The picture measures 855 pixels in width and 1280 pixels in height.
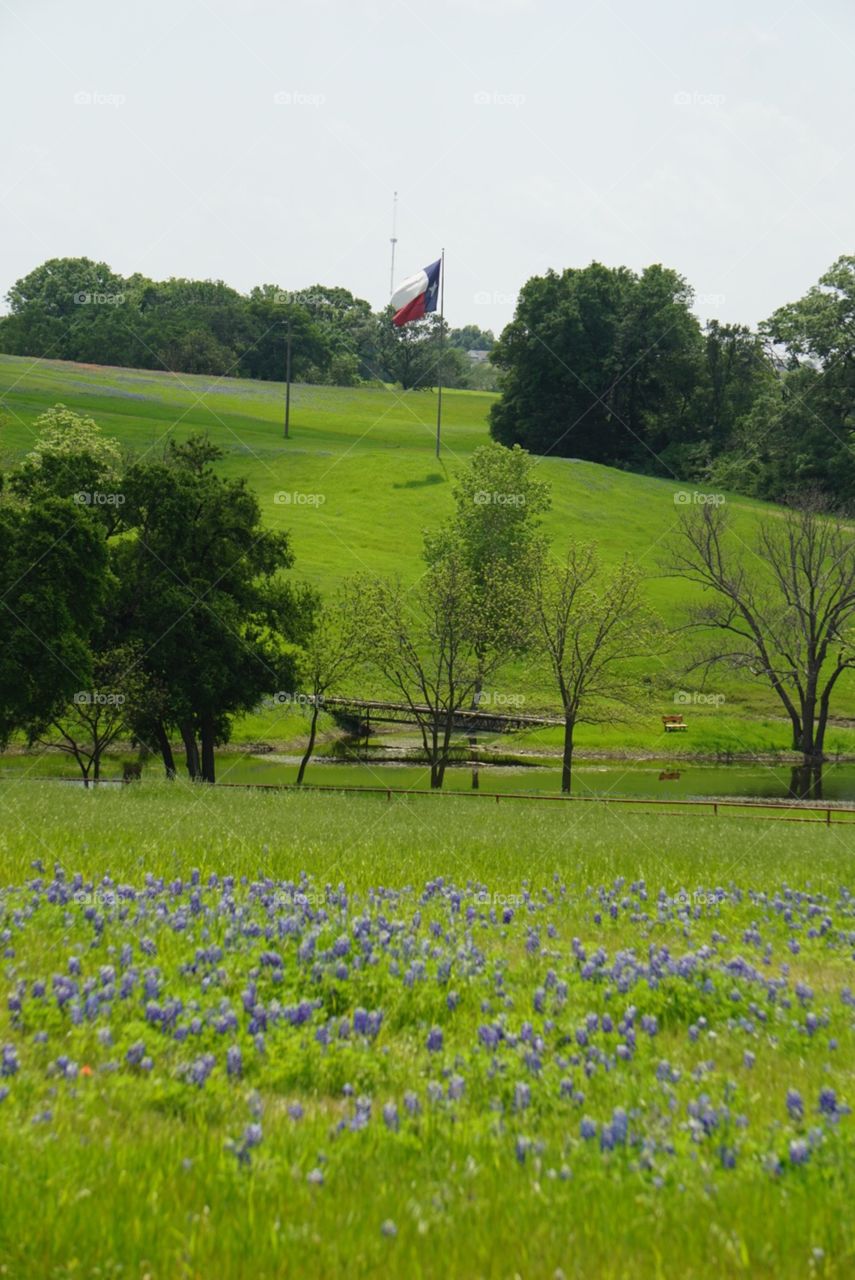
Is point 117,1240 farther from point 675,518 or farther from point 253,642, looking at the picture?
point 675,518

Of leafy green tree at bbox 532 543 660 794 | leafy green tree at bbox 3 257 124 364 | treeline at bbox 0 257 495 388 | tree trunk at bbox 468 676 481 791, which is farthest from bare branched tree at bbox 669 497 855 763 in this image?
leafy green tree at bbox 3 257 124 364

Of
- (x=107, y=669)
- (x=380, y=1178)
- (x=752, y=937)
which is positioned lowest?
(x=107, y=669)

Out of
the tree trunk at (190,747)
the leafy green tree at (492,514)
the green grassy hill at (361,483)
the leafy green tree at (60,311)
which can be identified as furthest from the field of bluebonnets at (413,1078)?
the leafy green tree at (60,311)

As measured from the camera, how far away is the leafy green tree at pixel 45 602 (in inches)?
1410

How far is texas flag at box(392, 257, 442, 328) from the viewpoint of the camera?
233 feet

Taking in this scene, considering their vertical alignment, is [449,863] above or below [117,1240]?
below

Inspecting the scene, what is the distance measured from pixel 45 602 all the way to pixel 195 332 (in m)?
126

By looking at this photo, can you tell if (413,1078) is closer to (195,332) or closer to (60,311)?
(195,332)

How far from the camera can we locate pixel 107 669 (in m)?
42.8

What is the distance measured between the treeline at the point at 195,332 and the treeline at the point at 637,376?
36867 millimetres

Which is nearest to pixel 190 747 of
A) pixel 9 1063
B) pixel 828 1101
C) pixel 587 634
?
pixel 587 634

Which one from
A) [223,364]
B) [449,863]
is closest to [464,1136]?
[449,863]

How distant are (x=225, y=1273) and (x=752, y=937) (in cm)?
652

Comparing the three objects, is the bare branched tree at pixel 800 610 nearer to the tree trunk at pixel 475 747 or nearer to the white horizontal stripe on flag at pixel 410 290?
the tree trunk at pixel 475 747
